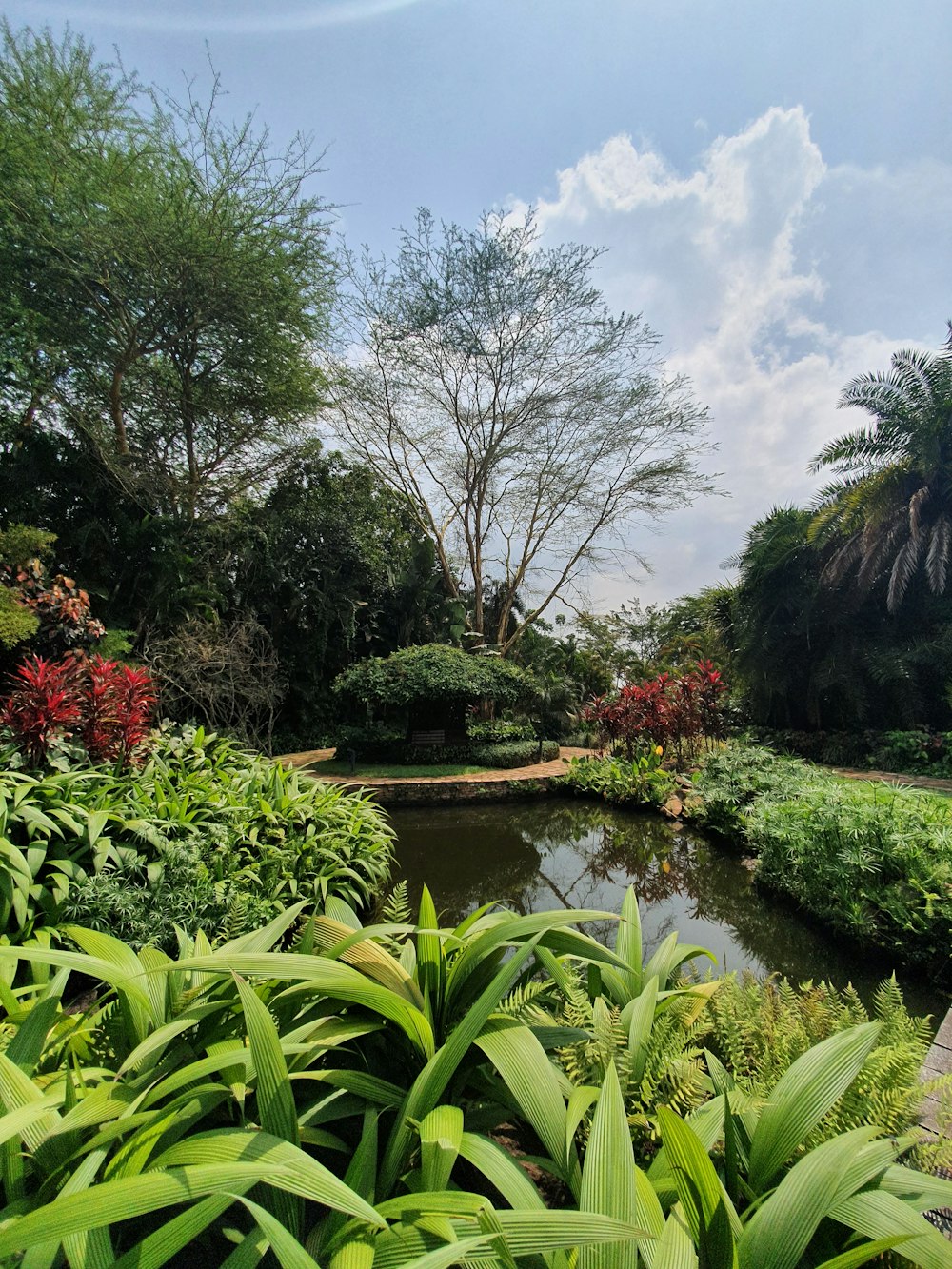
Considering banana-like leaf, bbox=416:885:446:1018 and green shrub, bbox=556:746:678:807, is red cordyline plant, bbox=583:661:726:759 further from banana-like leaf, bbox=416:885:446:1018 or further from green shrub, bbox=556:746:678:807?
banana-like leaf, bbox=416:885:446:1018

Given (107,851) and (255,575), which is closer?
(107,851)

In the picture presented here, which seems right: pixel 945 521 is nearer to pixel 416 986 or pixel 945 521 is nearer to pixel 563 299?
pixel 563 299

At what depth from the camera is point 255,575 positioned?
42.7 ft

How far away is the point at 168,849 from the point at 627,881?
406 cm

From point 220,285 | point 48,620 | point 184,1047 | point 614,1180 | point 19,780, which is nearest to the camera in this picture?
point 614,1180

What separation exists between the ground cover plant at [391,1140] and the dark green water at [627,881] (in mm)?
2557

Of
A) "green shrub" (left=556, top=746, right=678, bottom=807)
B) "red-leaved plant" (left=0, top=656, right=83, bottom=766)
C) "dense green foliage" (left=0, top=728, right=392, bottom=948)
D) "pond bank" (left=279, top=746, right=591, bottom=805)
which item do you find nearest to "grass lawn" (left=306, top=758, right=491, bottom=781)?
"pond bank" (left=279, top=746, right=591, bottom=805)

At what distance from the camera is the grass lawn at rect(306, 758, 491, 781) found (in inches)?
391

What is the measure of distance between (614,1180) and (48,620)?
724cm

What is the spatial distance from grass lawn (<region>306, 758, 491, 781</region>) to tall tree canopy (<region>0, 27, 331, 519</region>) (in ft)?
18.2

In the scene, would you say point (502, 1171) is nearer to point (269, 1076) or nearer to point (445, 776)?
point (269, 1076)

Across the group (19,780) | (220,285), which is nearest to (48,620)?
(19,780)

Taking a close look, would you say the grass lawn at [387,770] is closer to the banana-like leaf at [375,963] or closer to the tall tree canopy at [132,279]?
the tall tree canopy at [132,279]

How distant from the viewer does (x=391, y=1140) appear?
1.02 metres
